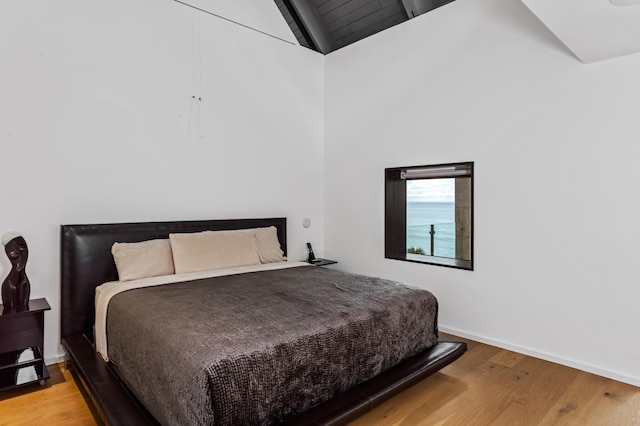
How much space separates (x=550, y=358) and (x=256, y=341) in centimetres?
242

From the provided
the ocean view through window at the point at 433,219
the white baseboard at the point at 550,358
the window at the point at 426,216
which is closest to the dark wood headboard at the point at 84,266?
the window at the point at 426,216

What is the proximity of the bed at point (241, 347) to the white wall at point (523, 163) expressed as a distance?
889 millimetres

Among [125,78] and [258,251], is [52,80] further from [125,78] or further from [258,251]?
[258,251]

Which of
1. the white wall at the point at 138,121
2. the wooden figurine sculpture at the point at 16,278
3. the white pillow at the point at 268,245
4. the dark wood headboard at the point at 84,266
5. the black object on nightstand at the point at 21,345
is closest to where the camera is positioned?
the black object on nightstand at the point at 21,345

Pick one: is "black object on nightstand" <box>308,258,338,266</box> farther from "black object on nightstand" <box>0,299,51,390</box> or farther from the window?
Answer: "black object on nightstand" <box>0,299,51,390</box>

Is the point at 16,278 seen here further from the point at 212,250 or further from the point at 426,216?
the point at 426,216

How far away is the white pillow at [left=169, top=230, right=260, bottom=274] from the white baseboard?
1990 millimetres

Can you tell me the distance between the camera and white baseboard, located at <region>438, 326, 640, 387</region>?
2606 mm

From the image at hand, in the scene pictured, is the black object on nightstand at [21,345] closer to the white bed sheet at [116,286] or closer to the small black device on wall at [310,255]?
the white bed sheet at [116,286]

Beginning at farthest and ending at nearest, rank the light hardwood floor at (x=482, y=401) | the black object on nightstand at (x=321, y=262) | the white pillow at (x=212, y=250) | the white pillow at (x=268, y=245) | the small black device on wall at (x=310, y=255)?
the small black device on wall at (x=310, y=255)
the black object on nightstand at (x=321, y=262)
the white pillow at (x=268, y=245)
the white pillow at (x=212, y=250)
the light hardwood floor at (x=482, y=401)

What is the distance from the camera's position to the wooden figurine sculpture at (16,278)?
2.56 metres

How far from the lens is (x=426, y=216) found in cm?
A: 461

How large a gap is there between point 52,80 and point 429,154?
3252 mm

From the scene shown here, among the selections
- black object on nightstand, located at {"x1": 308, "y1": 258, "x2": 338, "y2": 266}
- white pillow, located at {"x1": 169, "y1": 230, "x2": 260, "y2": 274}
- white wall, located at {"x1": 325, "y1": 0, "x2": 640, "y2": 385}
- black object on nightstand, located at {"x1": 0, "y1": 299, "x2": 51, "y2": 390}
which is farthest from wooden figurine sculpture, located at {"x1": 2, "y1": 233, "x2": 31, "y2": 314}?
white wall, located at {"x1": 325, "y1": 0, "x2": 640, "y2": 385}
